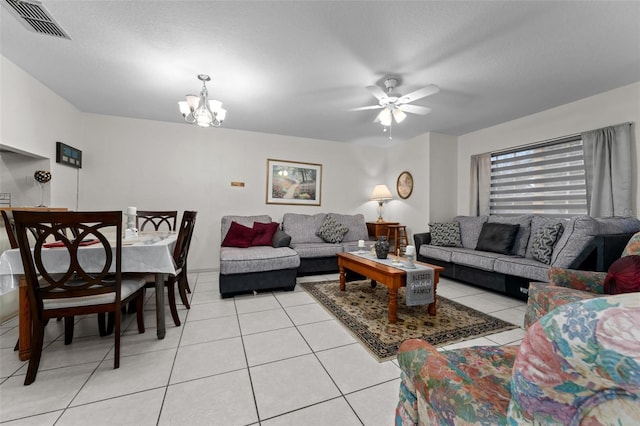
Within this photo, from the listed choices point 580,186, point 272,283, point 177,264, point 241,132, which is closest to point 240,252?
point 272,283

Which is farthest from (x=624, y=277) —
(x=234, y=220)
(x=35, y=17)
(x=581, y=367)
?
(x=35, y=17)

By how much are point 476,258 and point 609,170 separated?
1.70 meters

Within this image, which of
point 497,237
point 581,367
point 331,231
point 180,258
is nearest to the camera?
point 581,367

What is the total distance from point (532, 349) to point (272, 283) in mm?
2815

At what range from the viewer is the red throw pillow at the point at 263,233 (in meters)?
3.69

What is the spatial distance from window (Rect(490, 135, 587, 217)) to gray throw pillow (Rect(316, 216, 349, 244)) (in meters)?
2.49

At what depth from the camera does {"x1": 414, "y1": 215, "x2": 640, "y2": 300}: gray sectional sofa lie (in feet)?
7.26

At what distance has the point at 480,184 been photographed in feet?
13.6

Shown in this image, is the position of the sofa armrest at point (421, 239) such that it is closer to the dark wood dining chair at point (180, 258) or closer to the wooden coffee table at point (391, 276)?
the wooden coffee table at point (391, 276)

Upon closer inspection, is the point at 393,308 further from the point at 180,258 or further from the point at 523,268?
the point at 180,258

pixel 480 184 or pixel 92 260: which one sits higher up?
pixel 480 184

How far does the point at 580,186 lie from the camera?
3.09m

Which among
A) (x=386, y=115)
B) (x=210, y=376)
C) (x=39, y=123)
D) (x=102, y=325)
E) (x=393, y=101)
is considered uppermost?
(x=393, y=101)

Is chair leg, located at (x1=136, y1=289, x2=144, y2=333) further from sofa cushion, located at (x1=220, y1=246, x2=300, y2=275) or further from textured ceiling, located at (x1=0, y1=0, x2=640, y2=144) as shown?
textured ceiling, located at (x1=0, y1=0, x2=640, y2=144)
